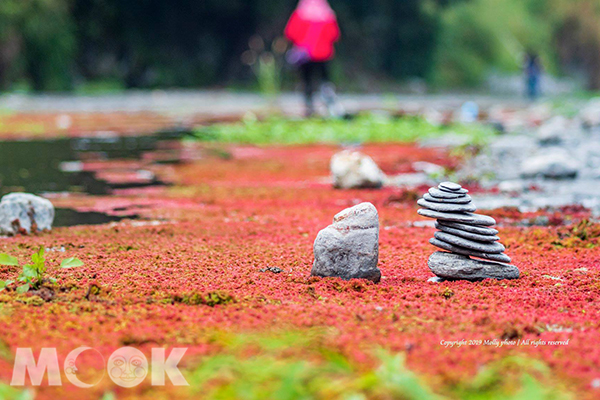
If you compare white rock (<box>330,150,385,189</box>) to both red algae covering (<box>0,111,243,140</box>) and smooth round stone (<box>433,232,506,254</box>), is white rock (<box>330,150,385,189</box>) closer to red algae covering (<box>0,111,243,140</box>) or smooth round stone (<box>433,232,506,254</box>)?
smooth round stone (<box>433,232,506,254</box>)

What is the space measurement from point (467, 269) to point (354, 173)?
3.12 meters

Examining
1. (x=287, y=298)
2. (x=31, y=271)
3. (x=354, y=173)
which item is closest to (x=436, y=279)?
(x=287, y=298)

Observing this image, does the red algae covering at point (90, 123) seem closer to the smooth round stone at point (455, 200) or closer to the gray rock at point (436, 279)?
the smooth round stone at point (455, 200)

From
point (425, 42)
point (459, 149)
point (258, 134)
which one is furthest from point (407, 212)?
point (425, 42)

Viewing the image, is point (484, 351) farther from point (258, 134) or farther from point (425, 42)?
point (425, 42)

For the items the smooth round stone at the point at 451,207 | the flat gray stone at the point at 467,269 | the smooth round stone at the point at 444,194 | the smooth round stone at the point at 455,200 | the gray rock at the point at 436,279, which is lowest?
the gray rock at the point at 436,279

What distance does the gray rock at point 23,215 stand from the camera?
4.36m

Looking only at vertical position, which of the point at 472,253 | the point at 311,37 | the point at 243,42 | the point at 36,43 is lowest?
the point at 472,253

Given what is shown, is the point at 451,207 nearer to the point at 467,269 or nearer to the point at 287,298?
the point at 467,269

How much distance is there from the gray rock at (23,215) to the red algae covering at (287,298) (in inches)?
4.0

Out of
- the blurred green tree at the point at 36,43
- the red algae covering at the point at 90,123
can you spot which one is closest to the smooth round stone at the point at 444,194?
the red algae covering at the point at 90,123

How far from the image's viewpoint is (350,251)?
11.0 feet

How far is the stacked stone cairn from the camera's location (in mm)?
3408

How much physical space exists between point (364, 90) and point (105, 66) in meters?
9.67
